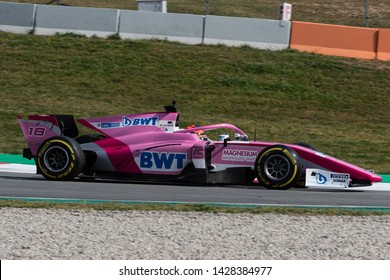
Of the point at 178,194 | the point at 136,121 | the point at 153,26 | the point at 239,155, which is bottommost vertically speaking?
the point at 178,194

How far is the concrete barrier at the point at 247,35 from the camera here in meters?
20.6

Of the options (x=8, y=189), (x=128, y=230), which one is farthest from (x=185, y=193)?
(x=128, y=230)

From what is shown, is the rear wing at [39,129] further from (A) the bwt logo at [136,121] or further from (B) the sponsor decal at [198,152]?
(B) the sponsor decal at [198,152]

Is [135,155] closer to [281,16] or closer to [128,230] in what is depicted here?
[128,230]

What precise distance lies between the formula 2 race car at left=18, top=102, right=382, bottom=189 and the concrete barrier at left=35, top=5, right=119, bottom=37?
401 inches

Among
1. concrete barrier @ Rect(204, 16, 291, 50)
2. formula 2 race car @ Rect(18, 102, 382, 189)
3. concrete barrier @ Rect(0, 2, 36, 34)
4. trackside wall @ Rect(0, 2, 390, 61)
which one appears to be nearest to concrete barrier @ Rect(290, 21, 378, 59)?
trackside wall @ Rect(0, 2, 390, 61)

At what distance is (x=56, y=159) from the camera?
35.6 feet

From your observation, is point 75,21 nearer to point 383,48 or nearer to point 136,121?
point 383,48

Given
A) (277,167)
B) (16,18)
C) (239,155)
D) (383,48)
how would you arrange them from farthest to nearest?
(16,18)
(383,48)
(239,155)
(277,167)

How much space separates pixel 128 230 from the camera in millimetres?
7504

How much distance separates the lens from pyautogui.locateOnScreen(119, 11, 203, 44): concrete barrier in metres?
20.8

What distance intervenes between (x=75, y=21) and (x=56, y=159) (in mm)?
10855

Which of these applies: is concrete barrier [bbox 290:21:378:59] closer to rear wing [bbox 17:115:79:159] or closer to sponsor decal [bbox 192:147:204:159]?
rear wing [bbox 17:115:79:159]

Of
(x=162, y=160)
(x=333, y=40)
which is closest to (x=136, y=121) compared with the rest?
(x=162, y=160)
